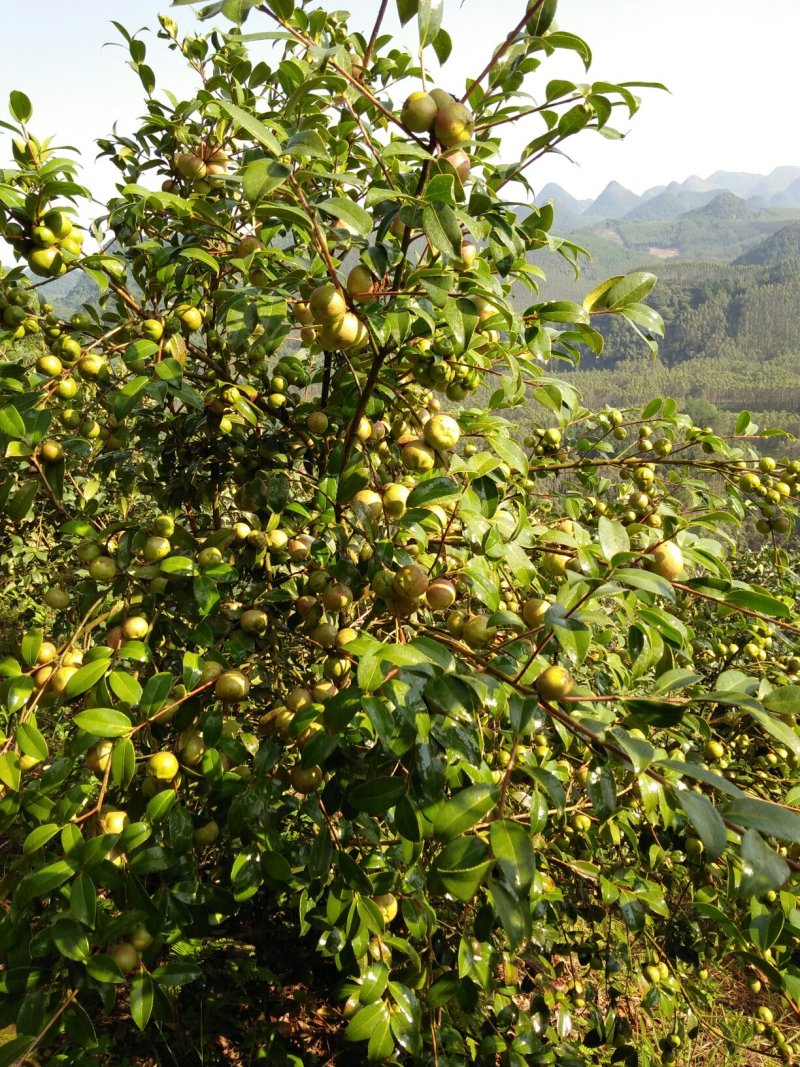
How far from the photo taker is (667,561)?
1.00 meters

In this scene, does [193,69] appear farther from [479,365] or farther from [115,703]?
[115,703]

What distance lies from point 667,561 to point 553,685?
0.34 metres

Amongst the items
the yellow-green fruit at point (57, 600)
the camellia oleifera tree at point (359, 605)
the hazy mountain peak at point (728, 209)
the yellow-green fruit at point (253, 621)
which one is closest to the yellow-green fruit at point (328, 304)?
the camellia oleifera tree at point (359, 605)

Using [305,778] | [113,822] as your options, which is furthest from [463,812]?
[113,822]

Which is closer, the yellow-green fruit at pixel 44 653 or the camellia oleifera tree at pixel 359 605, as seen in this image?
the camellia oleifera tree at pixel 359 605

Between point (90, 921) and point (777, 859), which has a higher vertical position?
point (777, 859)

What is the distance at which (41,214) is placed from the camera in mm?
1029

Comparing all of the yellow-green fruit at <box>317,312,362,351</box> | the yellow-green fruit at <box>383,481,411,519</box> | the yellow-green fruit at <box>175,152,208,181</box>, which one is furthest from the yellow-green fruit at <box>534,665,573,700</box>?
the yellow-green fruit at <box>175,152,208,181</box>

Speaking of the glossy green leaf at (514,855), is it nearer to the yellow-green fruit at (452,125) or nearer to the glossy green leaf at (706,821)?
the glossy green leaf at (706,821)

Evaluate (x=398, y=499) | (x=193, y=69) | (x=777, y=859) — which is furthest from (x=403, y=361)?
(x=193, y=69)

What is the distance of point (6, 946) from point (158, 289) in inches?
49.4

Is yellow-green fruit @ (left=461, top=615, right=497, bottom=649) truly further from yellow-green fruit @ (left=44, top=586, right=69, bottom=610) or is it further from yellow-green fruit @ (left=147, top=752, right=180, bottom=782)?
yellow-green fruit @ (left=44, top=586, right=69, bottom=610)

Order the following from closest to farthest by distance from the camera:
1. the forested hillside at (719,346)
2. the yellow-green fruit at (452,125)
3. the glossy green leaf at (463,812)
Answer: the glossy green leaf at (463,812) → the yellow-green fruit at (452,125) → the forested hillside at (719,346)

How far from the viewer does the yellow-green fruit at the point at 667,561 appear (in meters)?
0.99
